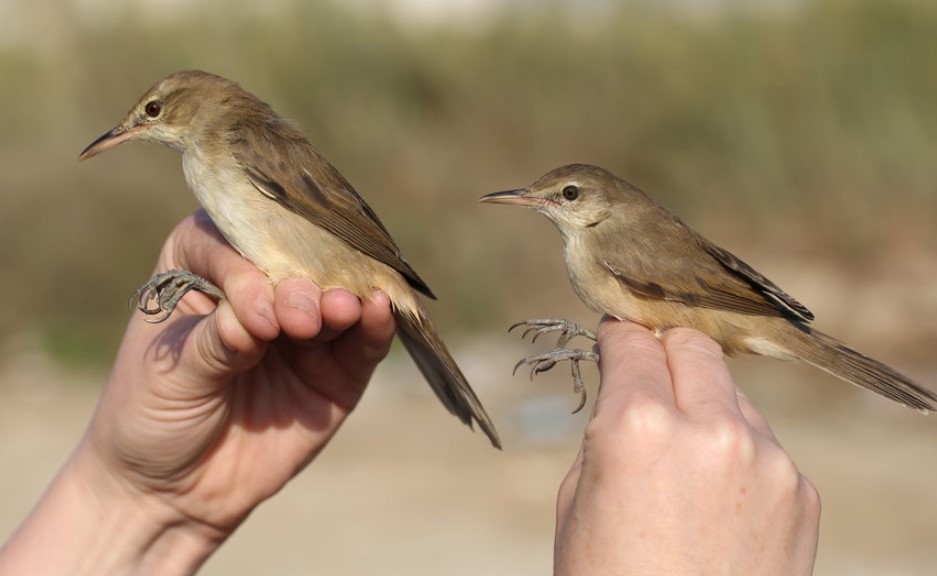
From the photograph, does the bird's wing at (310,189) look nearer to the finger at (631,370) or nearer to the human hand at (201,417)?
the human hand at (201,417)

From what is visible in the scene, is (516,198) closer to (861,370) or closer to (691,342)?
(861,370)

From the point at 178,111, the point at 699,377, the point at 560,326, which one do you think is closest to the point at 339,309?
the point at 560,326

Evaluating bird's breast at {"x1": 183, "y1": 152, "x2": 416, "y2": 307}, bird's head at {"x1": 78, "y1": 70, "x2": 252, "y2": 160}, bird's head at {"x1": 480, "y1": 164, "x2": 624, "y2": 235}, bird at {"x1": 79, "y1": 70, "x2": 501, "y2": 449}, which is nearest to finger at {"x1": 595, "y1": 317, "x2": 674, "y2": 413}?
bird at {"x1": 79, "y1": 70, "x2": 501, "y2": 449}

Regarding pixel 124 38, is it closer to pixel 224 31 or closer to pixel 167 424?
pixel 224 31

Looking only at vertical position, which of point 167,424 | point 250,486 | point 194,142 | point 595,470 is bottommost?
point 250,486

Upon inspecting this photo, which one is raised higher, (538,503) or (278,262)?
(278,262)

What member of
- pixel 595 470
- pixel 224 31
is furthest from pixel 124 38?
pixel 595 470
